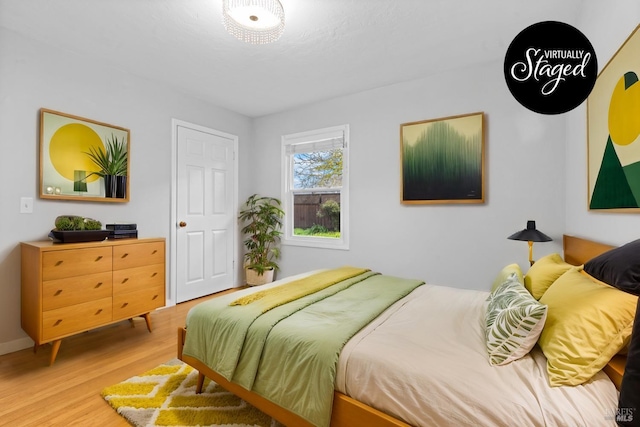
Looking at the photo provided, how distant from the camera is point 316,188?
13.3 ft

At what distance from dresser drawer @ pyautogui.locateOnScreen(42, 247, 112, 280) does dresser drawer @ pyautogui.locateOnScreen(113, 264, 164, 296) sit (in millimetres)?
133

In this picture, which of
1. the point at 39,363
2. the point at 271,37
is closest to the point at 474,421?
the point at 271,37

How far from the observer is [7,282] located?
2.37 metres

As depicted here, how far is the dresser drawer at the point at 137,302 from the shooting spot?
2.53 m

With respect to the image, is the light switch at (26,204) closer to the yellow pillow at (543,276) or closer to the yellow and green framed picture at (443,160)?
the yellow and green framed picture at (443,160)

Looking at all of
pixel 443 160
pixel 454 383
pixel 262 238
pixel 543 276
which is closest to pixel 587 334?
pixel 454 383

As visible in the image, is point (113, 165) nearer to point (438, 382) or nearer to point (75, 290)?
point (75, 290)

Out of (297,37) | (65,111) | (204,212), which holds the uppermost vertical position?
(297,37)

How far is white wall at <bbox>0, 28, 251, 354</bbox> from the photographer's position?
2.35 meters

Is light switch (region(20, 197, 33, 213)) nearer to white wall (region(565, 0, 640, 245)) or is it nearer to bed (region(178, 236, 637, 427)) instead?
bed (region(178, 236, 637, 427))

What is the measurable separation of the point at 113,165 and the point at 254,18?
2015mm

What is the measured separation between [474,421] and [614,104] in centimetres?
171

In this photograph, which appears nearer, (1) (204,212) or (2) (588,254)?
(2) (588,254)

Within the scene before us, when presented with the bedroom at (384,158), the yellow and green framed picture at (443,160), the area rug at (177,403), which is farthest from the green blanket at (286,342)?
the yellow and green framed picture at (443,160)
